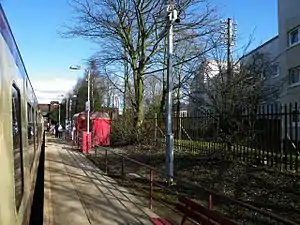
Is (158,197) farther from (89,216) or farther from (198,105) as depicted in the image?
(198,105)

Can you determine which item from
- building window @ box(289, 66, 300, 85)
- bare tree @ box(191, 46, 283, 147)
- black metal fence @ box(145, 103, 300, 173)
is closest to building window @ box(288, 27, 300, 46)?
building window @ box(289, 66, 300, 85)

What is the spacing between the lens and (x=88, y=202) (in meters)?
10.3

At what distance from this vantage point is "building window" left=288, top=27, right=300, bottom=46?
32.5 m

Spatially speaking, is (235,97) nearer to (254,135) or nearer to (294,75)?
(254,135)

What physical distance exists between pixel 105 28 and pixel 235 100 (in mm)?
14901

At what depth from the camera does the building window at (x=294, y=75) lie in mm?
32659

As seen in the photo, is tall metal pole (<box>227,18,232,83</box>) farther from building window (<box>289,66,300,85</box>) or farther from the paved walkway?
building window (<box>289,66,300,85</box>)

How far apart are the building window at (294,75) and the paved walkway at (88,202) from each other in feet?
70.0

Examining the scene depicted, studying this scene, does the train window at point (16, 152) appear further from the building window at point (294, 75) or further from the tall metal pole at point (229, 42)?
the building window at point (294, 75)

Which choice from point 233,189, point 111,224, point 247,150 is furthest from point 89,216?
point 247,150

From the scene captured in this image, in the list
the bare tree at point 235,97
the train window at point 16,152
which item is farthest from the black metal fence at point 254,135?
the train window at point 16,152

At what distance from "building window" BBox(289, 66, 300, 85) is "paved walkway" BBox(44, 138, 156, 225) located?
70.0 ft

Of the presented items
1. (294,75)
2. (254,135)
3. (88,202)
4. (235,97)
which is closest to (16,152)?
(88,202)

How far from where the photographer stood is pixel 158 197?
35.8 feet
